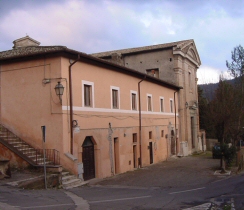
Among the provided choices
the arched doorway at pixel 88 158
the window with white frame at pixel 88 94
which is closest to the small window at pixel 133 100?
the window with white frame at pixel 88 94

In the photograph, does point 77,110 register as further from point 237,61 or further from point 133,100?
point 237,61

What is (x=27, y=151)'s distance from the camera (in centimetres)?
1557

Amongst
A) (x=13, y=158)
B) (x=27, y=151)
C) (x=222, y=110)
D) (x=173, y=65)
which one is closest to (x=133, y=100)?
(x=222, y=110)

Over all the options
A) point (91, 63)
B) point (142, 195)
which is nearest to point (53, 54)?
point (91, 63)

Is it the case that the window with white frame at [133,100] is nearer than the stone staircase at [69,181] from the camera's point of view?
No

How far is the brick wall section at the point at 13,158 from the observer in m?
14.7

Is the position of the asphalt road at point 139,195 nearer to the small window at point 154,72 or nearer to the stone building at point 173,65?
the stone building at point 173,65

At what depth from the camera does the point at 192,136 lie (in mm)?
39000

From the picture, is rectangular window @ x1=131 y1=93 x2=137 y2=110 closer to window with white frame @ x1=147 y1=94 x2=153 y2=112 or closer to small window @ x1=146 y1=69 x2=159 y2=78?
window with white frame @ x1=147 y1=94 x2=153 y2=112

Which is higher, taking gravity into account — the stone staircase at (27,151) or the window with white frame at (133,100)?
the window with white frame at (133,100)

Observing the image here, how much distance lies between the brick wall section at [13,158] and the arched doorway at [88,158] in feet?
10.7

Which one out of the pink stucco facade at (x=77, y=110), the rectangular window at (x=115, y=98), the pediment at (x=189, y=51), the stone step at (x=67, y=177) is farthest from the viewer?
the pediment at (x=189, y=51)

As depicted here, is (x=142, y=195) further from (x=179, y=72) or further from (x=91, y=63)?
(x=179, y=72)

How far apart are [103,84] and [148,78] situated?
7.25m
